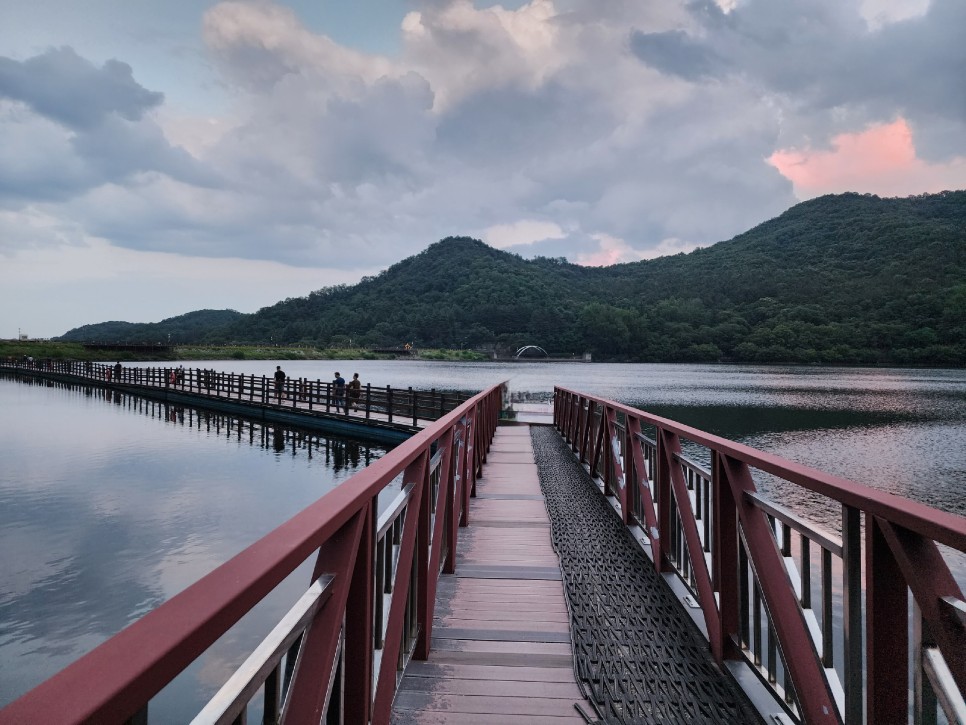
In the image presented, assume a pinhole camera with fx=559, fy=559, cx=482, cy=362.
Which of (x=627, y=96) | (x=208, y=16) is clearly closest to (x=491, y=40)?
(x=208, y=16)

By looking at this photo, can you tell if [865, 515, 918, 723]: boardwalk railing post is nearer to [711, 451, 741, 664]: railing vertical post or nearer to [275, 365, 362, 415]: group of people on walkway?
[711, 451, 741, 664]: railing vertical post

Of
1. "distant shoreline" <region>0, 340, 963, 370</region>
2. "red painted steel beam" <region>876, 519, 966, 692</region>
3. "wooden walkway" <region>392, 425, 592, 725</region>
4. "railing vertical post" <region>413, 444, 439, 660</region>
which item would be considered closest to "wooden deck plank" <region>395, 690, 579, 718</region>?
"wooden walkway" <region>392, 425, 592, 725</region>

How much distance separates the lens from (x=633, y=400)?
39.5 metres

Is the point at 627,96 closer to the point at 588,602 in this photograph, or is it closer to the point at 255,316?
the point at 588,602

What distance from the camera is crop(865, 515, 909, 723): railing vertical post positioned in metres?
1.57

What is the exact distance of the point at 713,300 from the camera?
118 m

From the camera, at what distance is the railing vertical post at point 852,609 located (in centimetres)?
179

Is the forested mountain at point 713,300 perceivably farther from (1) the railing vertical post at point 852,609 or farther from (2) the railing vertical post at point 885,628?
(2) the railing vertical post at point 885,628

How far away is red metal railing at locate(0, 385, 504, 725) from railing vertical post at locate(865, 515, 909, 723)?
1.48m

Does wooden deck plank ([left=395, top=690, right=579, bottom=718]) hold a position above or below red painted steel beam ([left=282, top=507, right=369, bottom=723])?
below

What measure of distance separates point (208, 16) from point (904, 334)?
104 metres

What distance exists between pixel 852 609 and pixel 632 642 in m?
1.62

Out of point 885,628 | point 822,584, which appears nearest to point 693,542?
point 822,584

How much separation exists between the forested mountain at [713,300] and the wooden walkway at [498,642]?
103686 mm
